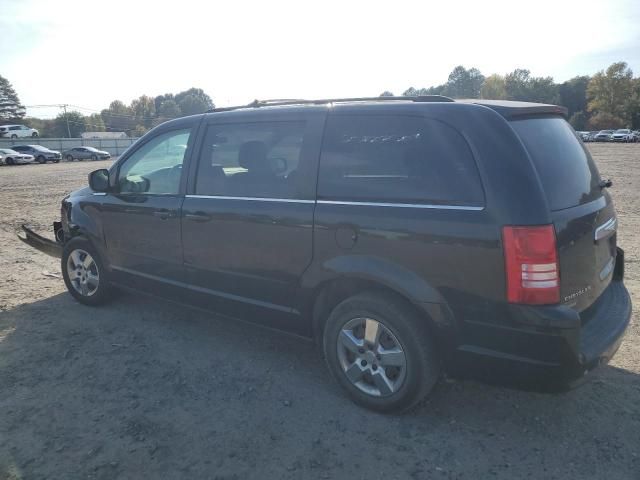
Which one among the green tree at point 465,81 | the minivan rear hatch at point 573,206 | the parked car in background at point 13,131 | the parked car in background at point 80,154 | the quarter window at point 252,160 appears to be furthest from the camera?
the green tree at point 465,81

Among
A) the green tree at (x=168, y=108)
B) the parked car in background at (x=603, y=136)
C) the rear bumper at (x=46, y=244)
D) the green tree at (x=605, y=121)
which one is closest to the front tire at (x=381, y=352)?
the rear bumper at (x=46, y=244)

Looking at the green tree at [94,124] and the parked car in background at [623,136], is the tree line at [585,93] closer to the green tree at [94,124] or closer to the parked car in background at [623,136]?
the parked car in background at [623,136]

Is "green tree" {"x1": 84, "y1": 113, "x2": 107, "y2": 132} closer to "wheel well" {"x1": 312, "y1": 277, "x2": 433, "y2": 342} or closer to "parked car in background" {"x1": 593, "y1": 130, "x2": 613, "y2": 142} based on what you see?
"parked car in background" {"x1": 593, "y1": 130, "x2": 613, "y2": 142}

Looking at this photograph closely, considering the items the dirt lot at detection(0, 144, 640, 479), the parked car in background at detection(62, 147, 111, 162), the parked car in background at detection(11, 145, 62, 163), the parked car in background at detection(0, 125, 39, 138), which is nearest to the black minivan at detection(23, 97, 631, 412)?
the dirt lot at detection(0, 144, 640, 479)

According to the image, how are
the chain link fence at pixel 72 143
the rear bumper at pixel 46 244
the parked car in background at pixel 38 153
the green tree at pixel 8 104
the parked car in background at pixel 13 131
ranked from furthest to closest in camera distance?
1. the green tree at pixel 8 104
2. the parked car in background at pixel 13 131
3. the chain link fence at pixel 72 143
4. the parked car in background at pixel 38 153
5. the rear bumper at pixel 46 244

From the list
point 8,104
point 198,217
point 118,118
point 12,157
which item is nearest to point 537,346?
point 198,217

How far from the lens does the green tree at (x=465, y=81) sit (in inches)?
4405

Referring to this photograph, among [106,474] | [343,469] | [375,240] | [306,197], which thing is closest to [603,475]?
[343,469]

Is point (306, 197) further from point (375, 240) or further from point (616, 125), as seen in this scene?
point (616, 125)

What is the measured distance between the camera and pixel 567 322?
250cm

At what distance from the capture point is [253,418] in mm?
3121

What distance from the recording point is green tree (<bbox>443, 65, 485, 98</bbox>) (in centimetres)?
11188

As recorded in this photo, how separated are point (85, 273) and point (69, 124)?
10081 centimetres

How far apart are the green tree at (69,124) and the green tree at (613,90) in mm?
90434
